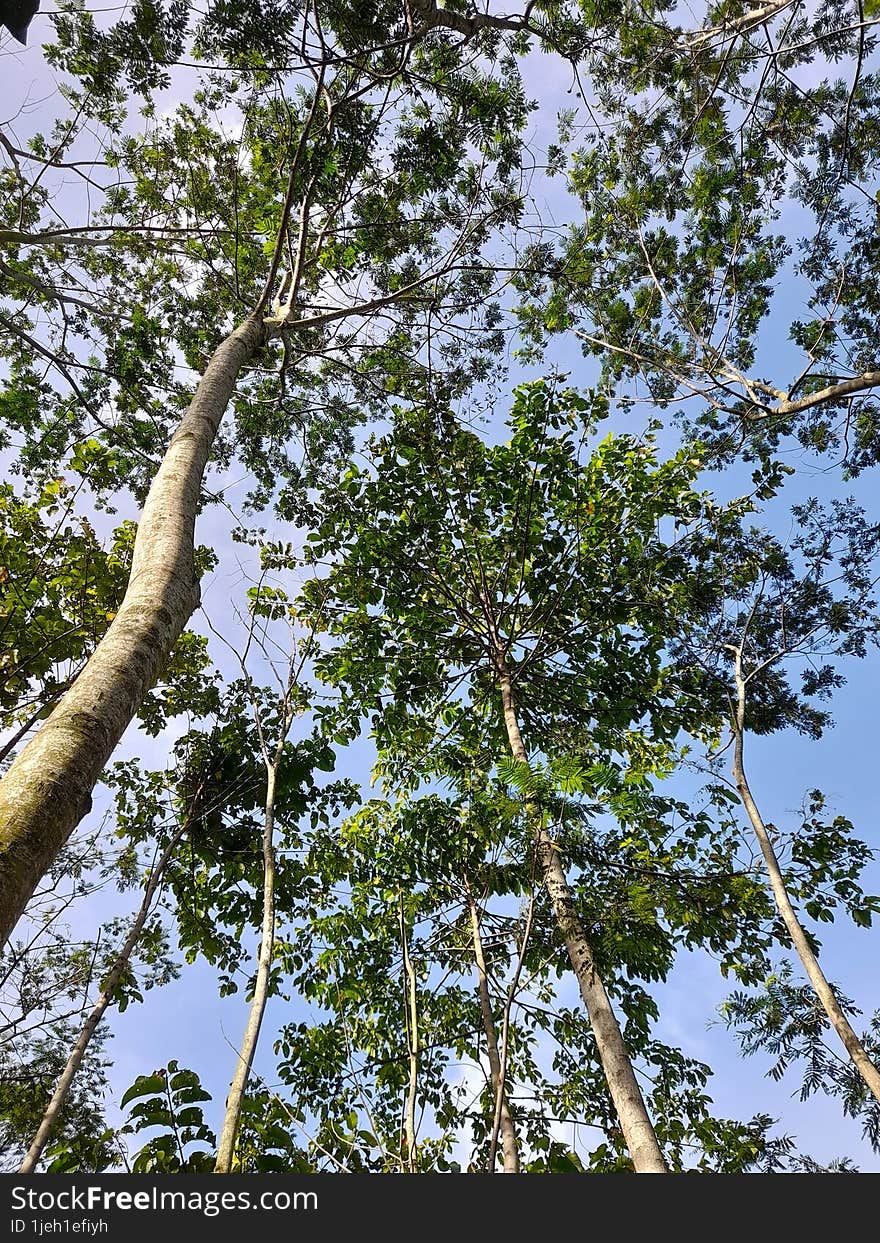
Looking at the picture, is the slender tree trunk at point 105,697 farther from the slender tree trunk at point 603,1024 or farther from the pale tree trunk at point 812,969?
the pale tree trunk at point 812,969

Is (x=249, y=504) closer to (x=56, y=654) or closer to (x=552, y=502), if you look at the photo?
(x=56, y=654)

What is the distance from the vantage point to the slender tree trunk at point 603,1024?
371 centimetres

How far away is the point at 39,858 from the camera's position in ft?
6.26

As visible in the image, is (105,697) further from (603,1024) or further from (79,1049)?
(603,1024)

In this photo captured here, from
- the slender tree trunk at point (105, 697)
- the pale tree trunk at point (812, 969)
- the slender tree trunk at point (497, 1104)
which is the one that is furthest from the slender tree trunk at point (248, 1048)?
the pale tree trunk at point (812, 969)

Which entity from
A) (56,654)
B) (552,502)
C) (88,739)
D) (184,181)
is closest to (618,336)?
(552,502)

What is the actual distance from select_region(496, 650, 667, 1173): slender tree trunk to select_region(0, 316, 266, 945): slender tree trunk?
8.25 feet

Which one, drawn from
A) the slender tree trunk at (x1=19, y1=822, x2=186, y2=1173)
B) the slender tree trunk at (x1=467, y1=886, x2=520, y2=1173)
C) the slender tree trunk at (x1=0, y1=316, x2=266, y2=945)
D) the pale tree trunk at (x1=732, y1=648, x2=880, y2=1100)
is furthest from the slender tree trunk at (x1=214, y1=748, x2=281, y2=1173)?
the pale tree trunk at (x1=732, y1=648, x2=880, y2=1100)

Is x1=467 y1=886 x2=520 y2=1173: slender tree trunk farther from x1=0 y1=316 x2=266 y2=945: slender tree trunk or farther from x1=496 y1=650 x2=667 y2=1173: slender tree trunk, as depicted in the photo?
x1=0 y1=316 x2=266 y2=945: slender tree trunk

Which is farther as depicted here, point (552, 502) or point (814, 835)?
point (552, 502)

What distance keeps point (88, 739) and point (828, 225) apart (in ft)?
29.7

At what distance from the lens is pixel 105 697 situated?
2.40 metres

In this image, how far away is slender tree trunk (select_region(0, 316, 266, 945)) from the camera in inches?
74.5

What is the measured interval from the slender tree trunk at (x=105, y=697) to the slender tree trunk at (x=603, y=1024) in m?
2.51
